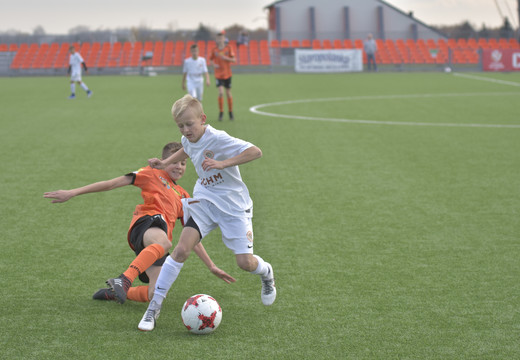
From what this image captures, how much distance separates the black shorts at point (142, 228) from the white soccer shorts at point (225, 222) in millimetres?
510

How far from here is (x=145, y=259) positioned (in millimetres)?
4820

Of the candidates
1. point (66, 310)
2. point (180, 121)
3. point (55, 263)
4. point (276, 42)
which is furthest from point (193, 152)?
point (276, 42)

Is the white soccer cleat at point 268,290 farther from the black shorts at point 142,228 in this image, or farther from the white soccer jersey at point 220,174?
the black shorts at point 142,228

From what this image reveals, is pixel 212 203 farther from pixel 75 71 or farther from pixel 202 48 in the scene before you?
pixel 202 48

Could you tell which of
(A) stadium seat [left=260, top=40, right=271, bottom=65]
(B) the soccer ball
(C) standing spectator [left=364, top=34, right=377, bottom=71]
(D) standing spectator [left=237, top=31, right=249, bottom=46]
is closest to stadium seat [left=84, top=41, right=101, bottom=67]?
(D) standing spectator [left=237, top=31, right=249, bottom=46]

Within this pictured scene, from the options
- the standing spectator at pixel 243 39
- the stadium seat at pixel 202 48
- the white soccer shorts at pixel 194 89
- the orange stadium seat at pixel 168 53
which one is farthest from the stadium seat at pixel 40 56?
the white soccer shorts at pixel 194 89

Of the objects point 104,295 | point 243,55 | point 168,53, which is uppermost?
point 168,53

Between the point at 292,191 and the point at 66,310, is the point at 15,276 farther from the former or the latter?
the point at 292,191

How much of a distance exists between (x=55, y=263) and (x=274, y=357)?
270cm

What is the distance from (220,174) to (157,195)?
724 millimetres

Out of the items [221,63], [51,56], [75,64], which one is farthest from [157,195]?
[51,56]

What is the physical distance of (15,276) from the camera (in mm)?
5465

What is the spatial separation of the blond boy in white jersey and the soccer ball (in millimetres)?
249

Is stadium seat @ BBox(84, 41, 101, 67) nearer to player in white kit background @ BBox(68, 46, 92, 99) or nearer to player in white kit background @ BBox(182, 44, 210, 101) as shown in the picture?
player in white kit background @ BBox(68, 46, 92, 99)
